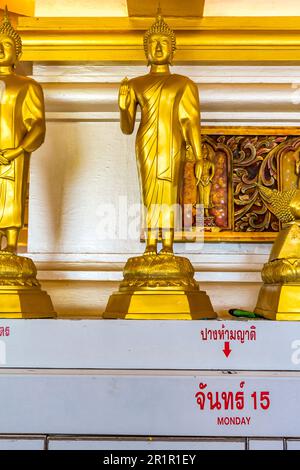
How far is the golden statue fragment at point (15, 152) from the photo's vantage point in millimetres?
Result: 860

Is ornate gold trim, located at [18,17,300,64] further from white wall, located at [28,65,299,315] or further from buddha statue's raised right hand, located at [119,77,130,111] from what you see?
buddha statue's raised right hand, located at [119,77,130,111]

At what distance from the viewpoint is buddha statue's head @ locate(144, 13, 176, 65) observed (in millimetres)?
929

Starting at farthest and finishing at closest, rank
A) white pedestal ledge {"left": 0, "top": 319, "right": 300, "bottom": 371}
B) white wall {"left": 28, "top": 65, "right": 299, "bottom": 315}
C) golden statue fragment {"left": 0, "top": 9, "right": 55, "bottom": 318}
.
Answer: white wall {"left": 28, "top": 65, "right": 299, "bottom": 315}
golden statue fragment {"left": 0, "top": 9, "right": 55, "bottom": 318}
white pedestal ledge {"left": 0, "top": 319, "right": 300, "bottom": 371}

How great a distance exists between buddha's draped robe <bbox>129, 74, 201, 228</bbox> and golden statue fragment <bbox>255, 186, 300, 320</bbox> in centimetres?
15

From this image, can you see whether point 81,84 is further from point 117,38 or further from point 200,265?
point 200,265

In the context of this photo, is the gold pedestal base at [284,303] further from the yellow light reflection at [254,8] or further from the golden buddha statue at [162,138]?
the yellow light reflection at [254,8]

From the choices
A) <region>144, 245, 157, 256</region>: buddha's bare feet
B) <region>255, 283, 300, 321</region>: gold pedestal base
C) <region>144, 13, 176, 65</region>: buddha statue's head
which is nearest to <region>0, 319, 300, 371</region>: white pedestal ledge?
<region>255, 283, 300, 321</region>: gold pedestal base

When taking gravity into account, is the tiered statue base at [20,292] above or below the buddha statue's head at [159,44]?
below

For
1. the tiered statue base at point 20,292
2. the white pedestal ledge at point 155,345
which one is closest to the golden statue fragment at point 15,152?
the tiered statue base at point 20,292

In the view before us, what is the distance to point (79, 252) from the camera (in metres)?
1.09

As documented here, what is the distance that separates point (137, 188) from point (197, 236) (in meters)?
0.15

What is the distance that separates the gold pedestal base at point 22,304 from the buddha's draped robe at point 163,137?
0.21 meters

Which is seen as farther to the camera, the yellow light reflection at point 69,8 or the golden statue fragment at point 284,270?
the yellow light reflection at point 69,8

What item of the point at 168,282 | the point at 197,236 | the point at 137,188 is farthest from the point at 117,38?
the point at 168,282
